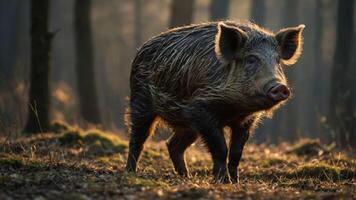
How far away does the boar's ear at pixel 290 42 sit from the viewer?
8.00 m

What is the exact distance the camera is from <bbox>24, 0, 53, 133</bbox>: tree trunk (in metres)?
11.8

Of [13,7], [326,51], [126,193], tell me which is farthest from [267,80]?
[326,51]

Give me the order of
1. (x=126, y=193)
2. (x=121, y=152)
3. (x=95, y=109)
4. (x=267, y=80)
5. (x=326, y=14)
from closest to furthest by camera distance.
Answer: (x=126, y=193) → (x=267, y=80) → (x=121, y=152) → (x=95, y=109) → (x=326, y=14)

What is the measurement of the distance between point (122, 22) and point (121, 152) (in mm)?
37490

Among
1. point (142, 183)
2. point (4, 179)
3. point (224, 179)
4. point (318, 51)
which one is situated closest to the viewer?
point (4, 179)

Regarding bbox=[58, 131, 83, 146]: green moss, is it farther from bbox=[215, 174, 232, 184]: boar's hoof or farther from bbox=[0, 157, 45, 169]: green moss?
bbox=[215, 174, 232, 184]: boar's hoof

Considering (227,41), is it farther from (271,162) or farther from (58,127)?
(58,127)

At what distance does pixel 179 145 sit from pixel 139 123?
0.71m

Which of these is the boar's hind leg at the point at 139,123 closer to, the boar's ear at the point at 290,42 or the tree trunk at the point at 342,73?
the boar's ear at the point at 290,42

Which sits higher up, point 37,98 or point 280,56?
point 280,56

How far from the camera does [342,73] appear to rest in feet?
56.1

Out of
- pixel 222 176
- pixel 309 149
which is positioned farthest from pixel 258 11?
pixel 222 176

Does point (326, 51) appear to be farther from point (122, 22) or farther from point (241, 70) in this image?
point (241, 70)

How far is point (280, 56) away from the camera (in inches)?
308
